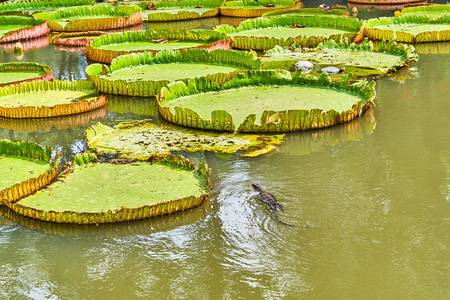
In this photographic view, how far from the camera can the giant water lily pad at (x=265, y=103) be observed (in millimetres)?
6074

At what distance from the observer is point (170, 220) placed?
4387 mm

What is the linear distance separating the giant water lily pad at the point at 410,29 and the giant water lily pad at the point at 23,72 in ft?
17.3

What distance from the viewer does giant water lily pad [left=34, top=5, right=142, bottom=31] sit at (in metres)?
13.0

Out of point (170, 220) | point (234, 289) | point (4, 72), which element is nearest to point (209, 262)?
point (234, 289)

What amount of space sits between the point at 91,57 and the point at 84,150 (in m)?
4.37

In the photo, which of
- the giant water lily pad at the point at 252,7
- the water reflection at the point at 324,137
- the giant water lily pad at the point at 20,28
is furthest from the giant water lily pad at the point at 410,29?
the giant water lily pad at the point at 20,28

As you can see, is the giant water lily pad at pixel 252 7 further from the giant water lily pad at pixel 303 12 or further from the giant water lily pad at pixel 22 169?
the giant water lily pad at pixel 22 169

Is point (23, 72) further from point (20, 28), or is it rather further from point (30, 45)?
point (20, 28)

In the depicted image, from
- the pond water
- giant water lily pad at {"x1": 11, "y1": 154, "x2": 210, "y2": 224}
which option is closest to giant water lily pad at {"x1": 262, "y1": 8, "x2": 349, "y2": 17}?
the pond water

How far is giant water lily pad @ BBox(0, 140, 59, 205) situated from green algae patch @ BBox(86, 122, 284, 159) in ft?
→ 1.97

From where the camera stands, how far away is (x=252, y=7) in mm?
15523

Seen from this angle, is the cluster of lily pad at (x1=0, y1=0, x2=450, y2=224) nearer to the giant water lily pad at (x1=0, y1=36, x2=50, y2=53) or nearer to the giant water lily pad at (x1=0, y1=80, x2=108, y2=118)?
the giant water lily pad at (x1=0, y1=80, x2=108, y2=118)

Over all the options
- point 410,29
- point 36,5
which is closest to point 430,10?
point 410,29

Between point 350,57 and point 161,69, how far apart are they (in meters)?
2.65
